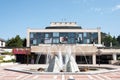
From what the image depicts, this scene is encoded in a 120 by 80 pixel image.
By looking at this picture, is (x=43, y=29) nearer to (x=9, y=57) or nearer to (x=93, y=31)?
(x=93, y=31)

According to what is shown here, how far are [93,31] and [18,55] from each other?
32.4 meters

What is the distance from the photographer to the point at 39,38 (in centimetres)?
9512

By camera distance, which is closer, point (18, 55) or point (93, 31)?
point (18, 55)

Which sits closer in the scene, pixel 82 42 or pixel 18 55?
pixel 18 55

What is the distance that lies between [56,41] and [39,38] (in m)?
6.60

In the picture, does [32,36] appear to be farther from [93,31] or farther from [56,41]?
[93,31]

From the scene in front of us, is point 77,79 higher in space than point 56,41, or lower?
lower

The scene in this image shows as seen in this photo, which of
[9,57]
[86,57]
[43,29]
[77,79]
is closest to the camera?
[77,79]

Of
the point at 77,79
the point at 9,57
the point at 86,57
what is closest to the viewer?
the point at 77,79

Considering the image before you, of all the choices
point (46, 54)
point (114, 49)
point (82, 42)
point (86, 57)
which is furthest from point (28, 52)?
point (82, 42)

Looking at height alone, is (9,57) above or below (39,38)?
below

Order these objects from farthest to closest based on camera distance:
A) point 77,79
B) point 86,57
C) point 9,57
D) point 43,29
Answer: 1. point 43,29
2. point 86,57
3. point 9,57
4. point 77,79

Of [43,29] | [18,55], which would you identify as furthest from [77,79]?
[43,29]

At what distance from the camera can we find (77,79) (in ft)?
90.5
